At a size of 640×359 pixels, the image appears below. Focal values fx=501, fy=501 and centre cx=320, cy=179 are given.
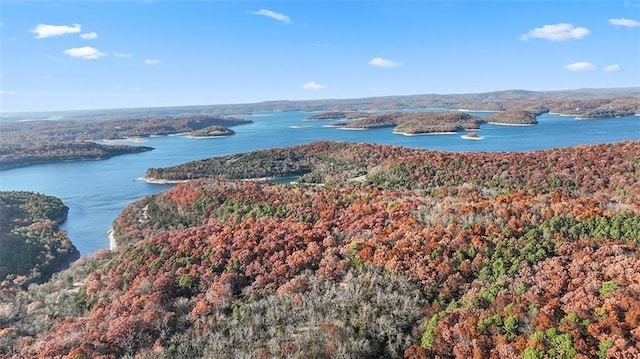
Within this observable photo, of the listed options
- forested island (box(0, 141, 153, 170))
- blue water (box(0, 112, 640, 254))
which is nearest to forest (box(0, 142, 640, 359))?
blue water (box(0, 112, 640, 254))

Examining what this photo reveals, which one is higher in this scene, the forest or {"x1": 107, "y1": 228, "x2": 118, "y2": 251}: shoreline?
the forest

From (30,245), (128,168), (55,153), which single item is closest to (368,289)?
(30,245)

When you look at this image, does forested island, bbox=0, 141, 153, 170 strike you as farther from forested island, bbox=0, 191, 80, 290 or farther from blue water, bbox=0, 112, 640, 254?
forested island, bbox=0, 191, 80, 290

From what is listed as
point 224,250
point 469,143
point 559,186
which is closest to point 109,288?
point 224,250

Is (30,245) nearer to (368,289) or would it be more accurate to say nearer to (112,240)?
(112,240)

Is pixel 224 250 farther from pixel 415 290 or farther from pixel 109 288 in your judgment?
pixel 415 290

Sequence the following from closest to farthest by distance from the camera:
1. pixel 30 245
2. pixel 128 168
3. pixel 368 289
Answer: pixel 368 289, pixel 30 245, pixel 128 168

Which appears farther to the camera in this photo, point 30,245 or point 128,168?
point 128,168

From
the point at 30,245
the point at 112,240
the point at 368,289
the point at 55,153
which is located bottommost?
the point at 112,240
